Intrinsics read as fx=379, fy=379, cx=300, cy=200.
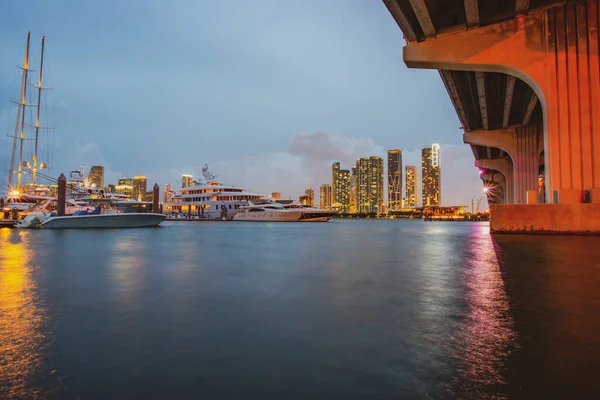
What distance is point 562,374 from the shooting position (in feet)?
10.5

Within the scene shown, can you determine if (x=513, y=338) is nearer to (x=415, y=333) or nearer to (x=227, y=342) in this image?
(x=415, y=333)

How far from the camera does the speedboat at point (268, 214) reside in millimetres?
77500

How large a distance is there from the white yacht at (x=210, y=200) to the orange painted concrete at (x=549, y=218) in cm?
6889

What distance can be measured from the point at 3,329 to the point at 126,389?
3.04 m

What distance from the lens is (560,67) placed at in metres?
20.0

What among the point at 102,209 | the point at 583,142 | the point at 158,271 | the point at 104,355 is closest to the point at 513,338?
the point at 104,355

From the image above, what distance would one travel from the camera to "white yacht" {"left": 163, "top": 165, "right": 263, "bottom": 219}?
90.9 meters

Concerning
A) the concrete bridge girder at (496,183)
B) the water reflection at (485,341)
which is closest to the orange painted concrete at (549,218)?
the water reflection at (485,341)

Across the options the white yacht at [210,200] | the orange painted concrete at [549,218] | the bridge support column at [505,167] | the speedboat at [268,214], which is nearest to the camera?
the orange painted concrete at [549,218]

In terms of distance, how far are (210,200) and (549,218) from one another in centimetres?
8192

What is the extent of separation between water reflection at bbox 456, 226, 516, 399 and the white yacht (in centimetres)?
8161

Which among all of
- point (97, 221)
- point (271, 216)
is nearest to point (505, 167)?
point (271, 216)

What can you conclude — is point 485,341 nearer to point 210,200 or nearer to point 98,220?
point 98,220

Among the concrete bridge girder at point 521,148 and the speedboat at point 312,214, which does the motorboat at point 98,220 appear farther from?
the concrete bridge girder at point 521,148
